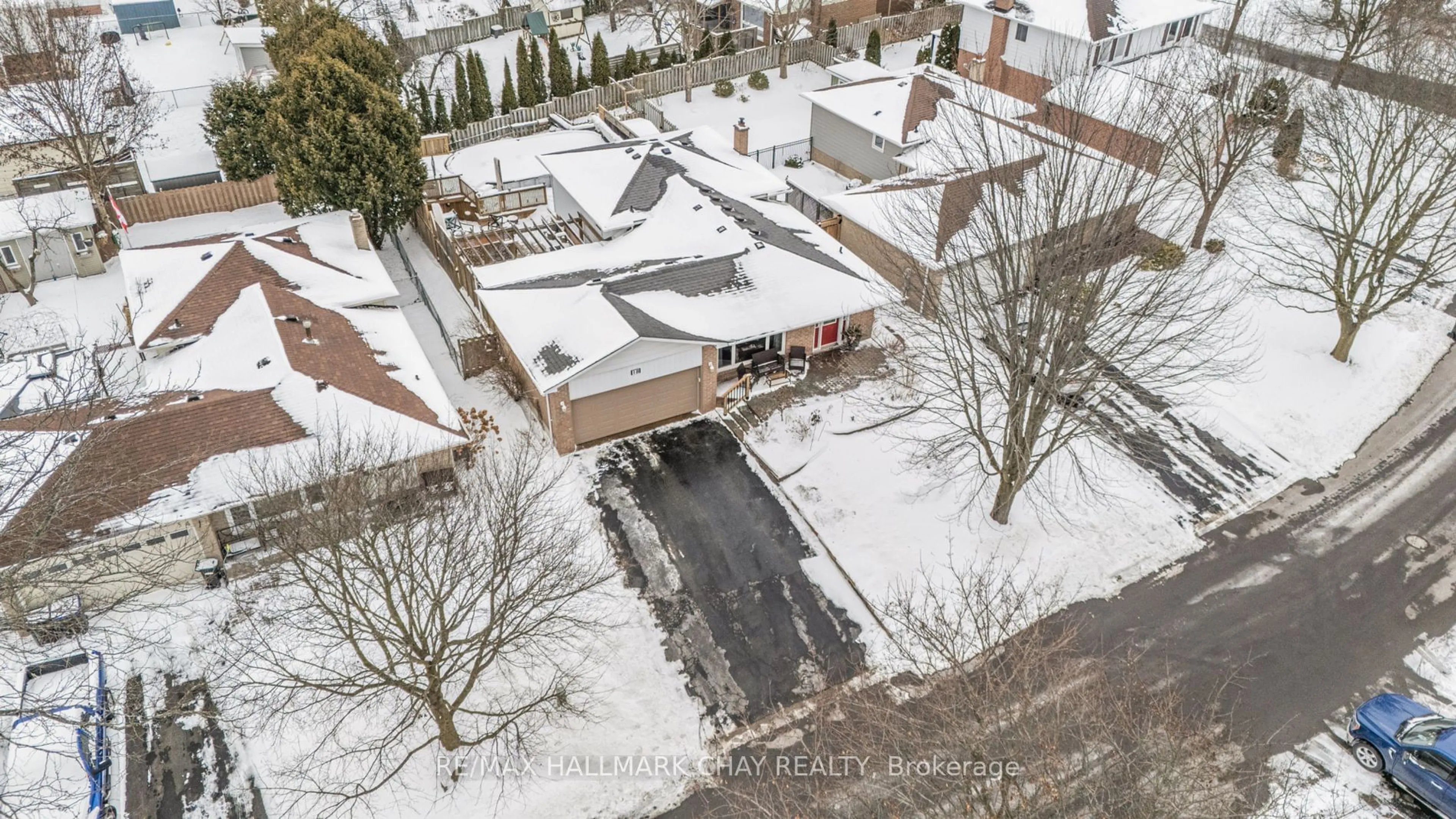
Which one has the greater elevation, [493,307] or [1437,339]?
[493,307]

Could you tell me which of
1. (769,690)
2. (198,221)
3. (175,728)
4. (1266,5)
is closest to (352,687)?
(175,728)

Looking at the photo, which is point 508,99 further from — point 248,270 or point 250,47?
point 248,270

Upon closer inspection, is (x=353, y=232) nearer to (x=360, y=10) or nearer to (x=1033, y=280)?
(x=1033, y=280)

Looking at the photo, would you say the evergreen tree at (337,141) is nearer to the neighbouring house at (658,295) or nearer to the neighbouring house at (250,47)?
the neighbouring house at (658,295)

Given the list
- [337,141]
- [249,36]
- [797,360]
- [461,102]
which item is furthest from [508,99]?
[797,360]

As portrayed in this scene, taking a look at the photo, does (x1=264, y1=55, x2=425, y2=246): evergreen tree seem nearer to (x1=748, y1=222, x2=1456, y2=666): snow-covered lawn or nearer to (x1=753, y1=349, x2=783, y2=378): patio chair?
(x1=753, y1=349, x2=783, y2=378): patio chair

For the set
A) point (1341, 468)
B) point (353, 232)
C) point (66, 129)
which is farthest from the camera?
point (66, 129)
